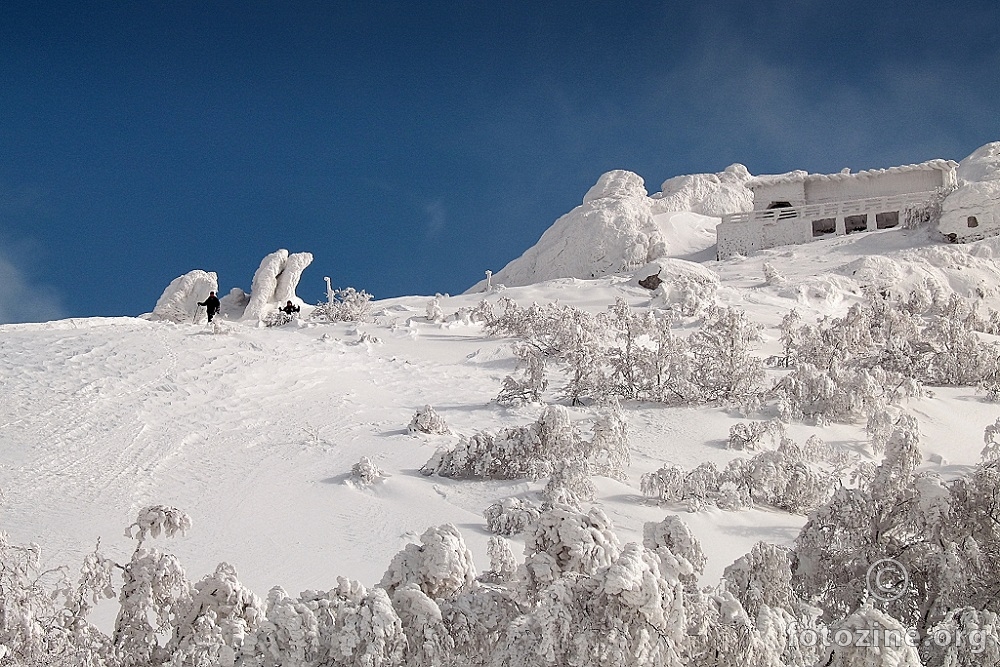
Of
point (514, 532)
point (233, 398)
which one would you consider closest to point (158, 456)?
point (233, 398)

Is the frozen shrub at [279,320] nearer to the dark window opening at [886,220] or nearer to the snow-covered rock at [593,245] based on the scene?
the snow-covered rock at [593,245]

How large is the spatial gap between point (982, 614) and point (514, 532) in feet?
10.4

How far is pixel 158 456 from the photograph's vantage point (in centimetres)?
861

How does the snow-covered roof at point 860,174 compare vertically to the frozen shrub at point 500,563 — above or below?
above

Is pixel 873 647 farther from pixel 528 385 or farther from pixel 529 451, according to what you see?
pixel 528 385

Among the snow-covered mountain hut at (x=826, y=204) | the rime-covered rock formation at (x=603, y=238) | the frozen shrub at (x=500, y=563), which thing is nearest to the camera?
the frozen shrub at (x=500, y=563)

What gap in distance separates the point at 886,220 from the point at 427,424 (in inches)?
1084

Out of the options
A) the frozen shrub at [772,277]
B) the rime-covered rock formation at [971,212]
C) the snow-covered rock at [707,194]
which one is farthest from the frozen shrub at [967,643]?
the snow-covered rock at [707,194]

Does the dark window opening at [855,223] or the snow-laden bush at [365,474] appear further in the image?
the dark window opening at [855,223]

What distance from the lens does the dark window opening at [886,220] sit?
32.1 m

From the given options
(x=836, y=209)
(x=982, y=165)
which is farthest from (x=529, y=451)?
(x=982, y=165)

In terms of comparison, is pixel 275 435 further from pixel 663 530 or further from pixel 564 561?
pixel 564 561

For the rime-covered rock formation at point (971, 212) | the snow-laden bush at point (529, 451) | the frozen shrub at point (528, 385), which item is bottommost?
the snow-laden bush at point (529, 451)

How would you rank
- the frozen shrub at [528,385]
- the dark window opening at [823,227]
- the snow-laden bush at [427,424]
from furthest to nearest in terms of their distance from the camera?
the dark window opening at [823,227]
the frozen shrub at [528,385]
the snow-laden bush at [427,424]
